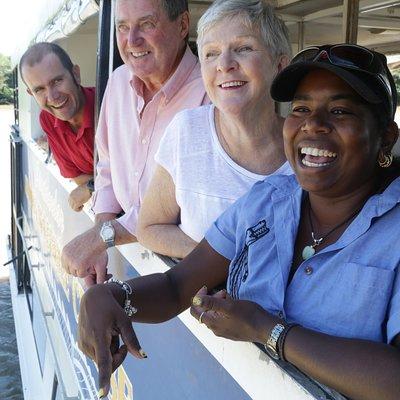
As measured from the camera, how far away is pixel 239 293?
123 cm

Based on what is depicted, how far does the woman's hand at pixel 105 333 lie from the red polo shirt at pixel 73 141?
1.75 metres

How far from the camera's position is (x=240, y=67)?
1.50m

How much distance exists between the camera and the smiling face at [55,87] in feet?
9.26

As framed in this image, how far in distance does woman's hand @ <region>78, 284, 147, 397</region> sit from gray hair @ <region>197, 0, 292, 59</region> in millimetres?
768

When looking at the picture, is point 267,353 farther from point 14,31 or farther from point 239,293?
point 14,31

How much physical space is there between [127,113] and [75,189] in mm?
978

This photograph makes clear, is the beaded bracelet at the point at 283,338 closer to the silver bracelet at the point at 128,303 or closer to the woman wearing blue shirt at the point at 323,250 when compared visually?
the woman wearing blue shirt at the point at 323,250

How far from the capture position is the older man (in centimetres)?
187

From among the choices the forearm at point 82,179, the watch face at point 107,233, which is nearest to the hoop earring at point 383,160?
the watch face at point 107,233

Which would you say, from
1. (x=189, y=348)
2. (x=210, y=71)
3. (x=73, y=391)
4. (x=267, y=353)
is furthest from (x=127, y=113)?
(x=73, y=391)

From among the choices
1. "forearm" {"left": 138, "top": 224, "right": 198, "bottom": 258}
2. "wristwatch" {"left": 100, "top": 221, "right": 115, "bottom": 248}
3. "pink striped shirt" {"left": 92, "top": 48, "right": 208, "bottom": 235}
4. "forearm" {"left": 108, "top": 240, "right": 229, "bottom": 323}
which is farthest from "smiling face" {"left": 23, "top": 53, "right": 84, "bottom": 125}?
"forearm" {"left": 108, "top": 240, "right": 229, "bottom": 323}

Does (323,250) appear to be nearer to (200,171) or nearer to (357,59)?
(357,59)

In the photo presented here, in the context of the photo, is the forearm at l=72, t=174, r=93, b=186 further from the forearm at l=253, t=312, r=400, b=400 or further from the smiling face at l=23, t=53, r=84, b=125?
the forearm at l=253, t=312, r=400, b=400

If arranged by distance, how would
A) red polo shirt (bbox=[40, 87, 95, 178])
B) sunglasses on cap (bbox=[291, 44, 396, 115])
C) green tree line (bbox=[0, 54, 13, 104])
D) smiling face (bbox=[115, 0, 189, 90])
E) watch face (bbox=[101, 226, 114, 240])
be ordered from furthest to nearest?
green tree line (bbox=[0, 54, 13, 104]), red polo shirt (bbox=[40, 87, 95, 178]), watch face (bbox=[101, 226, 114, 240]), smiling face (bbox=[115, 0, 189, 90]), sunglasses on cap (bbox=[291, 44, 396, 115])
